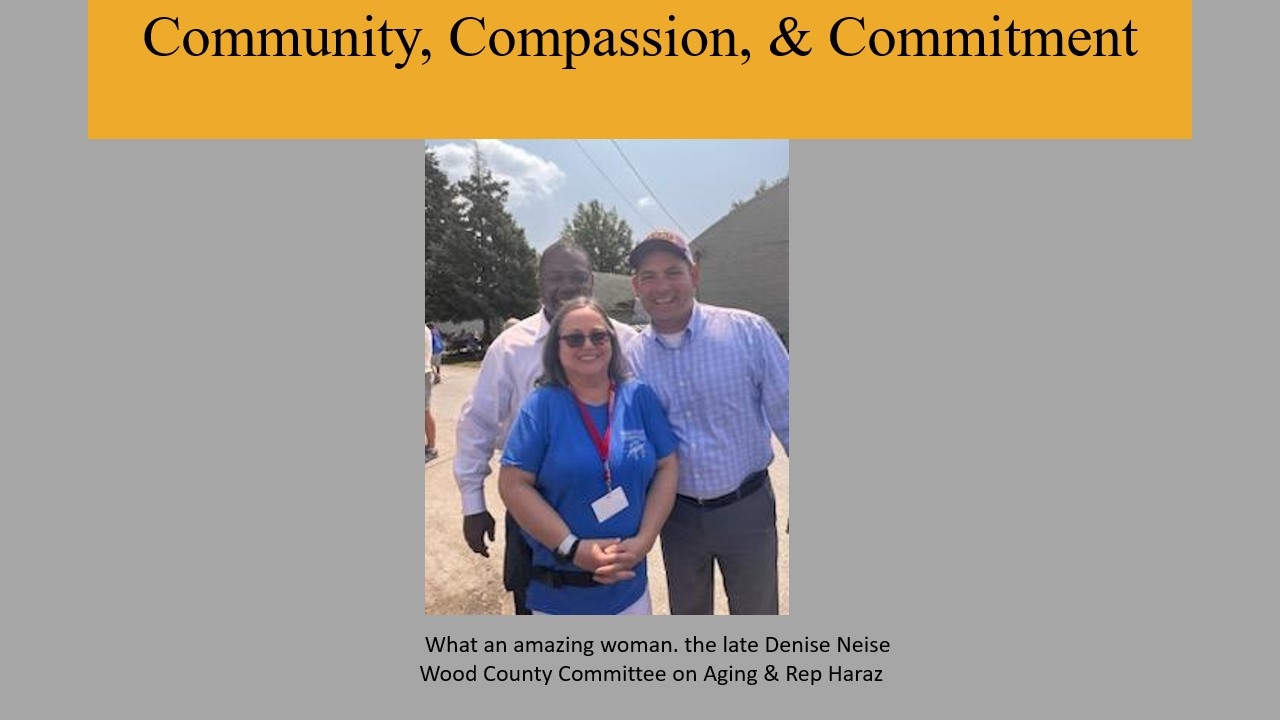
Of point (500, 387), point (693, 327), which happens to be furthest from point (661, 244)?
point (500, 387)

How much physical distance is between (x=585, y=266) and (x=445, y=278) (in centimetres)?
331

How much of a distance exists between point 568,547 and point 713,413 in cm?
90

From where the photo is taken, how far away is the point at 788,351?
8.00 ft

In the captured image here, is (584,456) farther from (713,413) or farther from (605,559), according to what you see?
(713,413)

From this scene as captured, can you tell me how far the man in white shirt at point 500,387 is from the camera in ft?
7.63

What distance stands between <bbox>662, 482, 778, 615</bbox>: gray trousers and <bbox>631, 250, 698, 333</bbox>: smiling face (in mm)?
945

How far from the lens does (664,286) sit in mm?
2205

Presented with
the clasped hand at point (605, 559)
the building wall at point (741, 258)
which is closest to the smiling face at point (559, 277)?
the clasped hand at point (605, 559)

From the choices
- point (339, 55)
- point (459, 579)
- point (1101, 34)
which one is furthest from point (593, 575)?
point (1101, 34)

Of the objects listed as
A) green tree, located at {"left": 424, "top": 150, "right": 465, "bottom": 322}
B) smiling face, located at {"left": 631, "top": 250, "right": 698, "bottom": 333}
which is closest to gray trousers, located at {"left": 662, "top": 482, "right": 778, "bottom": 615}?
smiling face, located at {"left": 631, "top": 250, "right": 698, "bottom": 333}

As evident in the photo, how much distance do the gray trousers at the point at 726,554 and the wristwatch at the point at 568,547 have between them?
63 centimetres

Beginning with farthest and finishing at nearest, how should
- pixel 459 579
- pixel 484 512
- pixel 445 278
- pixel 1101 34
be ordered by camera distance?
pixel 445 278 < pixel 459 579 < pixel 484 512 < pixel 1101 34

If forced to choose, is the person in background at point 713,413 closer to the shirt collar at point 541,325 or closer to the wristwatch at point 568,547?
the shirt collar at point 541,325

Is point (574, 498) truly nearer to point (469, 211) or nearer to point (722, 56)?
point (722, 56)
